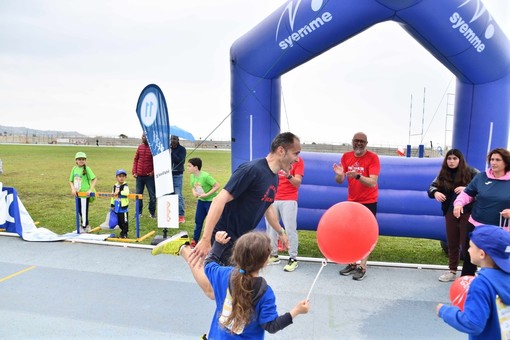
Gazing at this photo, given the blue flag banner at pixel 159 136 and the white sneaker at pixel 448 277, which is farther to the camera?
the blue flag banner at pixel 159 136

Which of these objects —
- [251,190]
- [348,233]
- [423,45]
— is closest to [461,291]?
[348,233]

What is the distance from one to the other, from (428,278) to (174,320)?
9.71ft

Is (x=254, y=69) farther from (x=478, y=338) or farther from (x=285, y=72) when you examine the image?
(x=478, y=338)

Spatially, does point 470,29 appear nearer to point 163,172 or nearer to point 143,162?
point 163,172

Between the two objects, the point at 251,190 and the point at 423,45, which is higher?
the point at 423,45

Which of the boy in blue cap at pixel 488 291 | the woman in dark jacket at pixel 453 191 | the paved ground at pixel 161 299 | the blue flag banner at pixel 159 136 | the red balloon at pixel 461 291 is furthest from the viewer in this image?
the blue flag banner at pixel 159 136

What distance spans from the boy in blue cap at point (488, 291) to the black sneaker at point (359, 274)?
2.55 meters

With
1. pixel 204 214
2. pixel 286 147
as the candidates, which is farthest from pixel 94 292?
pixel 286 147

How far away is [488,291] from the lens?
1.75 m

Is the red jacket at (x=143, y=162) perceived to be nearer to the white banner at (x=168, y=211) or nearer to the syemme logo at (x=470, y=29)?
the white banner at (x=168, y=211)

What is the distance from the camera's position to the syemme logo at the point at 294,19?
4.56m

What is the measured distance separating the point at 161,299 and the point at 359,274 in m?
2.21

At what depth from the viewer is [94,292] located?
3.88 meters

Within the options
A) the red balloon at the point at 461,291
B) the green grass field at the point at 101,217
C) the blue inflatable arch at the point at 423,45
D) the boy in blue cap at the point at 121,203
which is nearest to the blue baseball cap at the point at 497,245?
the red balloon at the point at 461,291
